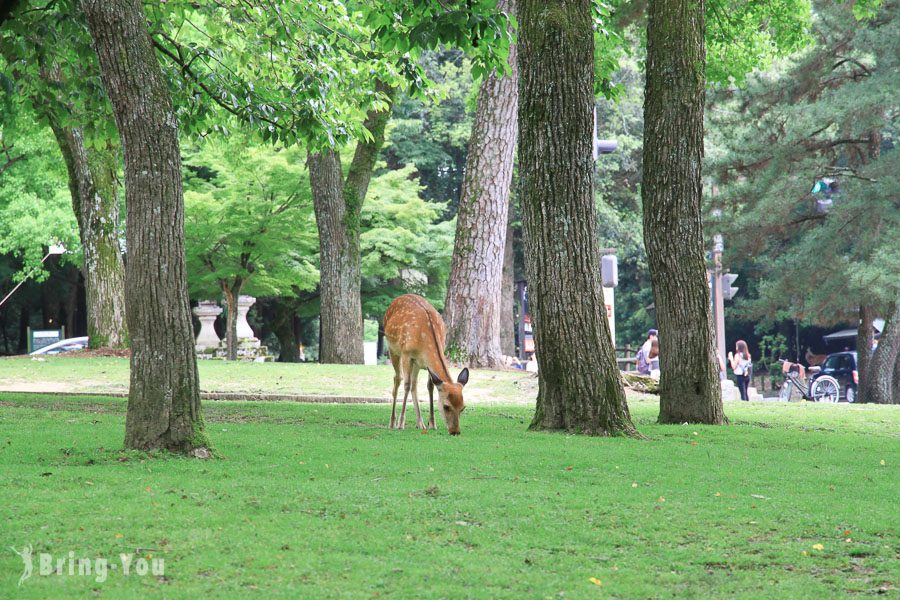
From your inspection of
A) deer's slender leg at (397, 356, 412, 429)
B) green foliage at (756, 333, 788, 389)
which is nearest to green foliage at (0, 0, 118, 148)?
deer's slender leg at (397, 356, 412, 429)

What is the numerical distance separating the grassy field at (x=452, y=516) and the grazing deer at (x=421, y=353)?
598 millimetres

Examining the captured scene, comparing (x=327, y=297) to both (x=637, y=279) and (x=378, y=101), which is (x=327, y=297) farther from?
(x=637, y=279)

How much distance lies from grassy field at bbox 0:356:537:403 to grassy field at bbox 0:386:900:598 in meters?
6.73

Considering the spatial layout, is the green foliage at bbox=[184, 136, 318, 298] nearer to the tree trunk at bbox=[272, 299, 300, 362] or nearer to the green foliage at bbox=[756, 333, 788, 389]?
the tree trunk at bbox=[272, 299, 300, 362]

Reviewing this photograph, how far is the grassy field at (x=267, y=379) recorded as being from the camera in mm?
17938

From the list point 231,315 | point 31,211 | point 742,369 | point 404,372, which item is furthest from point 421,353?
point 31,211

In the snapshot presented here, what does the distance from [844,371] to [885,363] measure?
10228 mm

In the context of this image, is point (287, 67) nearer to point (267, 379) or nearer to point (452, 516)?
point (267, 379)

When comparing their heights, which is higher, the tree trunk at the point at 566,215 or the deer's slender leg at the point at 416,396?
the tree trunk at the point at 566,215

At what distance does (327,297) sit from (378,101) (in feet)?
26.7

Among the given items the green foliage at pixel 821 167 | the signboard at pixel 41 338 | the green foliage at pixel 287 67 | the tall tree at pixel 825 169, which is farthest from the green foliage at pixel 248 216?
the green foliage at pixel 287 67

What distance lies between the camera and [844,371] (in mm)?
42500

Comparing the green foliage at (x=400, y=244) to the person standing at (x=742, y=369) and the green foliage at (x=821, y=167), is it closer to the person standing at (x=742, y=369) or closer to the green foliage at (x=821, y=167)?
the green foliage at (x=821, y=167)

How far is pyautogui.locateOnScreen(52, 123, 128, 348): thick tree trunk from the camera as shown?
2494 cm
